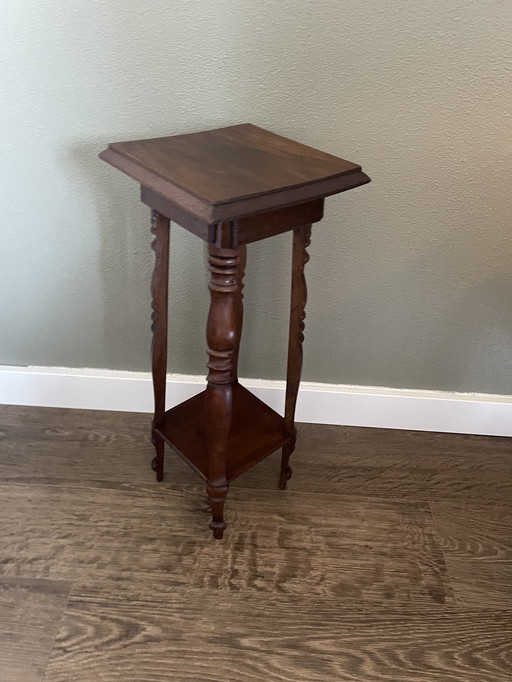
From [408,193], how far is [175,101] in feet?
1.80

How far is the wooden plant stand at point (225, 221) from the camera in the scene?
979 mm

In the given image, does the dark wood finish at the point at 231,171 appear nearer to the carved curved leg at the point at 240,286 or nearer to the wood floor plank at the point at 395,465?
the carved curved leg at the point at 240,286

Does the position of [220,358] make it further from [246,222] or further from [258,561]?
A: [258,561]

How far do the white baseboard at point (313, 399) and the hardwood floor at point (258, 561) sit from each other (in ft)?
0.12

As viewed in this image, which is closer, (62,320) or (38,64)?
(38,64)

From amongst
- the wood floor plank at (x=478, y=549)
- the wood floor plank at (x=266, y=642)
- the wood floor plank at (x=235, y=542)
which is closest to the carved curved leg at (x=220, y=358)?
the wood floor plank at (x=235, y=542)

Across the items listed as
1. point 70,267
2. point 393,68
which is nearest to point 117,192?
point 70,267

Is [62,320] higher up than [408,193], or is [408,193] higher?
[408,193]

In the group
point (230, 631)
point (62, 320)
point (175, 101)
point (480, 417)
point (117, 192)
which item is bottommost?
point (230, 631)

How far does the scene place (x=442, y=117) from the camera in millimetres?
1308

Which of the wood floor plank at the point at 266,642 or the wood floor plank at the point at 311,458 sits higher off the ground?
the wood floor plank at the point at 311,458

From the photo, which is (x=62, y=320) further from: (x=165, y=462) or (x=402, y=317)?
(x=402, y=317)

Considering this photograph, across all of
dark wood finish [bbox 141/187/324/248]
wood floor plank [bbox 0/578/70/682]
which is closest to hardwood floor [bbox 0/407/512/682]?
wood floor plank [bbox 0/578/70/682]

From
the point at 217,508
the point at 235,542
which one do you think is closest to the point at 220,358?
the point at 217,508
